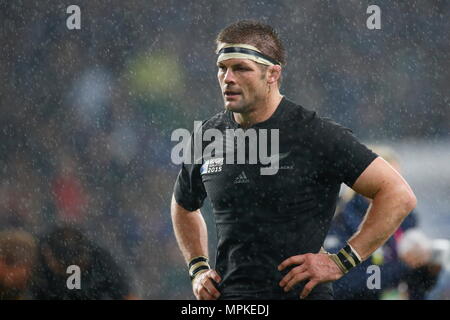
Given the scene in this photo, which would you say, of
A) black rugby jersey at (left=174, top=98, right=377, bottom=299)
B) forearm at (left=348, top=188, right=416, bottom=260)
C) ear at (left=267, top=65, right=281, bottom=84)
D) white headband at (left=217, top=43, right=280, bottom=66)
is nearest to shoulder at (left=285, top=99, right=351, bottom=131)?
black rugby jersey at (left=174, top=98, right=377, bottom=299)

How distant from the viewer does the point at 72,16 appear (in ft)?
25.8

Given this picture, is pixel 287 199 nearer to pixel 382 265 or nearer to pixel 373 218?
pixel 373 218

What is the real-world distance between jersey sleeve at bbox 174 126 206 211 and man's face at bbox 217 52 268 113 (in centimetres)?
39

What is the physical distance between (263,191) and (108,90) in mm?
4951

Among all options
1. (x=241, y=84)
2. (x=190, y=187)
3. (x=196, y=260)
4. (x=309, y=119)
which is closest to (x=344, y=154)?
(x=309, y=119)

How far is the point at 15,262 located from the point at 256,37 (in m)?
4.48

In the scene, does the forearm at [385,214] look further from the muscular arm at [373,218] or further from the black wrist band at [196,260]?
the black wrist band at [196,260]

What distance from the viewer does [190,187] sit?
11.8 feet

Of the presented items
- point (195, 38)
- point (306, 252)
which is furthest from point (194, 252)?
point (195, 38)

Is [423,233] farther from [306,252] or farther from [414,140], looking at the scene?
[306,252]

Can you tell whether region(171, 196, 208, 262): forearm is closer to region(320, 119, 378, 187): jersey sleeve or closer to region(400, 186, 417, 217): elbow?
region(320, 119, 378, 187): jersey sleeve

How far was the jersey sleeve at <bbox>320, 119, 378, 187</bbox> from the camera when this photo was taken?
10.3ft

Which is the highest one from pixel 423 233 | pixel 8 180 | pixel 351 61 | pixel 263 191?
pixel 351 61

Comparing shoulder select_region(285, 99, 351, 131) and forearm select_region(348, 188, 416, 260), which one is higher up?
shoulder select_region(285, 99, 351, 131)
